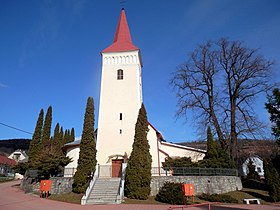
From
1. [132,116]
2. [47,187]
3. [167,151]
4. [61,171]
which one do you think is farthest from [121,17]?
[47,187]

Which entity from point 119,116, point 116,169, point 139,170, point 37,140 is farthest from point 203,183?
point 37,140

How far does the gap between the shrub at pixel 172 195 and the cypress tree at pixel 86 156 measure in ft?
19.4

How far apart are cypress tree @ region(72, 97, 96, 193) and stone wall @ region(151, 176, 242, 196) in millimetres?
5310

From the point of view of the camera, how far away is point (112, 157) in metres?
23.0

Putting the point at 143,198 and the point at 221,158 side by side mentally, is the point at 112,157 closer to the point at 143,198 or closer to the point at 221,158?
the point at 143,198

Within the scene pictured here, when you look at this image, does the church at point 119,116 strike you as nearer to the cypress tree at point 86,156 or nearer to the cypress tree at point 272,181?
the cypress tree at point 86,156

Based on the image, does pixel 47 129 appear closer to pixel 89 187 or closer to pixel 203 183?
pixel 89 187

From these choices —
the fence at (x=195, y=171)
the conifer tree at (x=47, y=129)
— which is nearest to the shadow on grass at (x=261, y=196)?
the fence at (x=195, y=171)

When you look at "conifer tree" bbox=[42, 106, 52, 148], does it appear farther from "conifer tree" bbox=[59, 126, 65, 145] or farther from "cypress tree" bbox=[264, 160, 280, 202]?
"cypress tree" bbox=[264, 160, 280, 202]

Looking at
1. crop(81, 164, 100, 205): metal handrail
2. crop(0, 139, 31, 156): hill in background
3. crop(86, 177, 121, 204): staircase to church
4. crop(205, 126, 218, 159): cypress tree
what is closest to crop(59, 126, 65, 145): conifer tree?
crop(81, 164, 100, 205): metal handrail

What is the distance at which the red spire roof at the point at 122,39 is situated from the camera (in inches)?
1101

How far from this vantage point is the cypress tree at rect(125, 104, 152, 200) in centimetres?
1655

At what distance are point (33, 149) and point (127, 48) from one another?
1846 cm

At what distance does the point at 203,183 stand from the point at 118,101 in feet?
40.4
